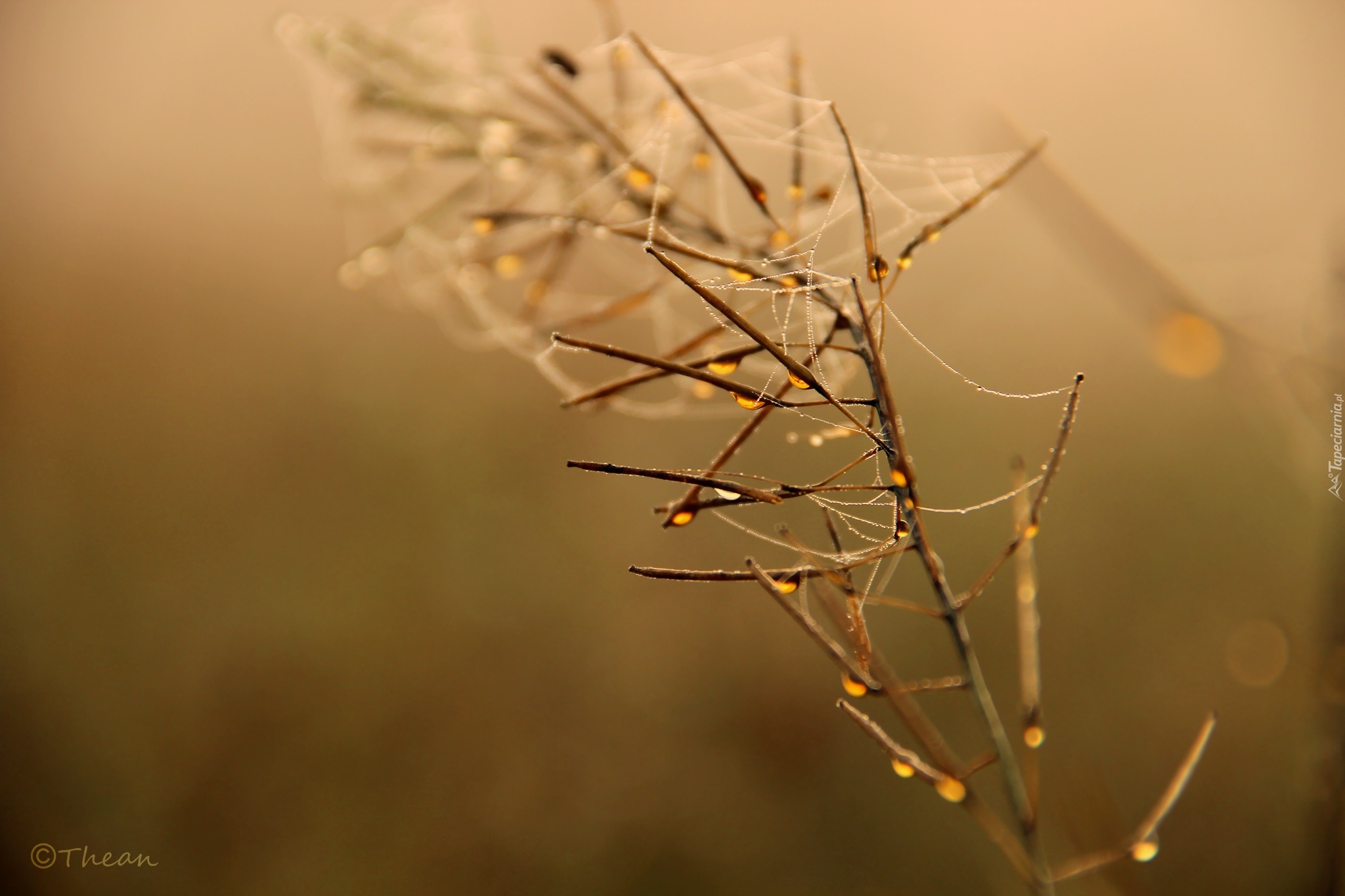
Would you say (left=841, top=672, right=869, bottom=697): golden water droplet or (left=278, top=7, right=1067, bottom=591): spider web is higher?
(left=278, top=7, right=1067, bottom=591): spider web

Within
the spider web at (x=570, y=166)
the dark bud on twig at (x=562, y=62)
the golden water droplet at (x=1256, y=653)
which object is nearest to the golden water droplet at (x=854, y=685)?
the spider web at (x=570, y=166)

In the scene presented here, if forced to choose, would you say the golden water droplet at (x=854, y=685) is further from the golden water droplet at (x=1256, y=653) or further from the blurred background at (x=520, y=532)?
the golden water droplet at (x=1256, y=653)

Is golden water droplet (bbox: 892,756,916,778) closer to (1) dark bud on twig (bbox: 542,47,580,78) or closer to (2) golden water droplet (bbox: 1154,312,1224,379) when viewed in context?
(2) golden water droplet (bbox: 1154,312,1224,379)

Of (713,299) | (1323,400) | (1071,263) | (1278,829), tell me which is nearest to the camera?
(713,299)

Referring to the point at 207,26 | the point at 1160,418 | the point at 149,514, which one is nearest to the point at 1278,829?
the point at 1160,418

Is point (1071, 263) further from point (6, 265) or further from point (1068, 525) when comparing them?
point (6, 265)

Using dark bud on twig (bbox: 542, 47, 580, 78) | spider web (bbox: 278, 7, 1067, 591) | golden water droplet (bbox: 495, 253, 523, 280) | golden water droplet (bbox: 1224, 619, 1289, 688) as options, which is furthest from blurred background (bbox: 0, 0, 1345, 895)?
dark bud on twig (bbox: 542, 47, 580, 78)
